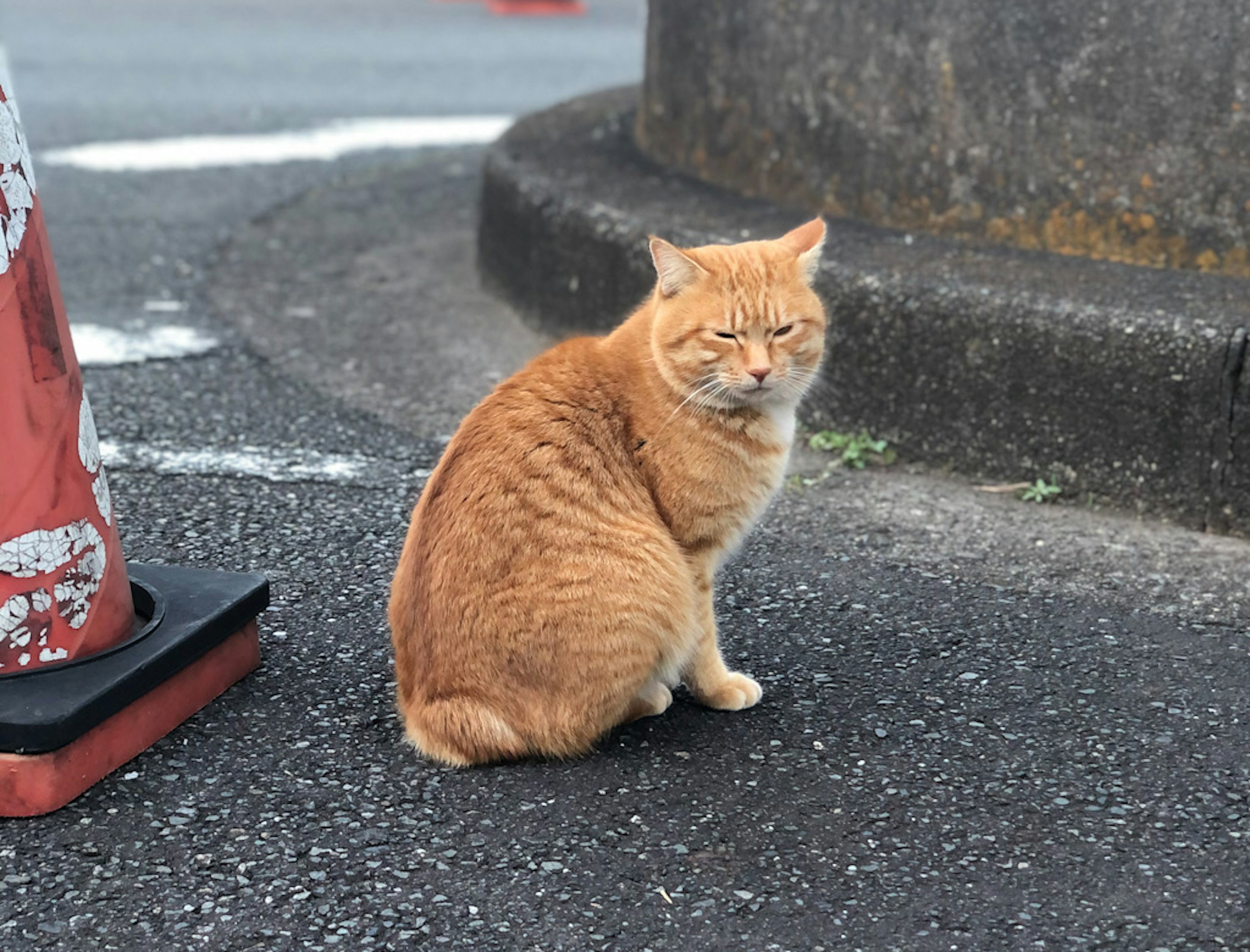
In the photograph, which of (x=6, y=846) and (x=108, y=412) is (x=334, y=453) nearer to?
(x=108, y=412)

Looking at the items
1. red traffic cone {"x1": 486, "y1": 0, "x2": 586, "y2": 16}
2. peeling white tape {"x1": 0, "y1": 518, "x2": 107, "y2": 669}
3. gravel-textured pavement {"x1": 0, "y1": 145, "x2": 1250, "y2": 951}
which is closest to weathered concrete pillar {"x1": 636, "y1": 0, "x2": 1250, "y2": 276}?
gravel-textured pavement {"x1": 0, "y1": 145, "x2": 1250, "y2": 951}

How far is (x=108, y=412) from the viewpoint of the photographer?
418cm

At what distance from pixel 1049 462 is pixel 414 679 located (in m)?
1.85

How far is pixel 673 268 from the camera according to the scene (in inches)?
102

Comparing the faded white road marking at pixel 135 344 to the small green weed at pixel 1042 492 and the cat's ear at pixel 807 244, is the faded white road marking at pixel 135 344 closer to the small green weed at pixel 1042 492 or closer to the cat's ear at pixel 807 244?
the cat's ear at pixel 807 244

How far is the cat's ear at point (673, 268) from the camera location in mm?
2551

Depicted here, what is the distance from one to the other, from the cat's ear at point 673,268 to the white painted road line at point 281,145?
491 cm

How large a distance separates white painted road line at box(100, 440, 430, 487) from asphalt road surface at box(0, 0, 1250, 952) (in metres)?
0.02

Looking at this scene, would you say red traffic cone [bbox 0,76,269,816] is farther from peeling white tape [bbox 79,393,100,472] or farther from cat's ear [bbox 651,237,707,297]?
cat's ear [bbox 651,237,707,297]

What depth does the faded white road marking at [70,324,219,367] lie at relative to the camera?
15.2 feet

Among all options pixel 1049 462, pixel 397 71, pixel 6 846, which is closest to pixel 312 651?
pixel 6 846

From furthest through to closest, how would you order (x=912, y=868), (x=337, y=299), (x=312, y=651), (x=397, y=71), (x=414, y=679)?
(x=397, y=71) < (x=337, y=299) < (x=312, y=651) < (x=414, y=679) < (x=912, y=868)

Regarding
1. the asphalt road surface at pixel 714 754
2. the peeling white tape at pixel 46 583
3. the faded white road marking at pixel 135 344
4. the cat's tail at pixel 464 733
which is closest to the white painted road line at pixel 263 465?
the asphalt road surface at pixel 714 754

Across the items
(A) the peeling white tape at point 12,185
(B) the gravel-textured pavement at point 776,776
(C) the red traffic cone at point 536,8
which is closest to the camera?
(B) the gravel-textured pavement at point 776,776
